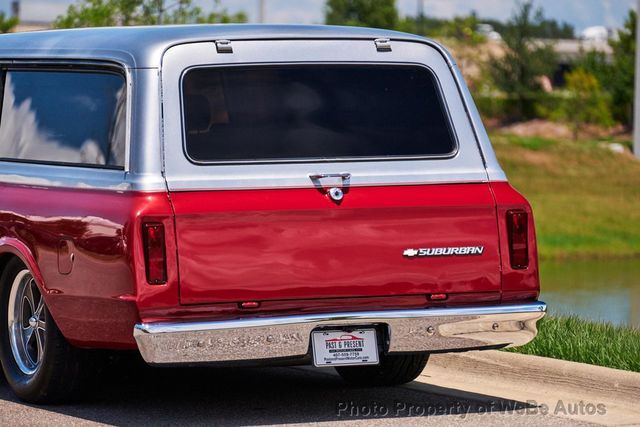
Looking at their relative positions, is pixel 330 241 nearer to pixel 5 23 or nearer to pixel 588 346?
pixel 588 346

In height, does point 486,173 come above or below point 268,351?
above

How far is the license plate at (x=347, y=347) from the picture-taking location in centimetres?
725

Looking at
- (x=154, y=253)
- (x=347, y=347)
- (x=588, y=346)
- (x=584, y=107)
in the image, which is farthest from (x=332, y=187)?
(x=584, y=107)

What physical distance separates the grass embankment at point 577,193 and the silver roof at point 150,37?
15906mm

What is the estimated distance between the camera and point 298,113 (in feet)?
24.8

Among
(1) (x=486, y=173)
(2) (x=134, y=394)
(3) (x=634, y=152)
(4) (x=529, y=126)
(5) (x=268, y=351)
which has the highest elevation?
(1) (x=486, y=173)

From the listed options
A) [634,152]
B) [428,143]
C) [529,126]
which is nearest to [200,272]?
[428,143]

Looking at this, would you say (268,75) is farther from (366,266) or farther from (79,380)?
(79,380)

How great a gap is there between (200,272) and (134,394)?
1.55 m

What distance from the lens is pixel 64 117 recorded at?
314 inches

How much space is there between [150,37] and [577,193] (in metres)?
23.9

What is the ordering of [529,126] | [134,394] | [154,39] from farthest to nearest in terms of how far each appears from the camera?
[529,126] → [134,394] → [154,39]

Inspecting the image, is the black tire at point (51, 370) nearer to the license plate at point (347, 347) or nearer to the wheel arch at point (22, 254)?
the wheel arch at point (22, 254)

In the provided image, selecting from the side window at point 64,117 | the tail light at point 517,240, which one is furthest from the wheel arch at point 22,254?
the tail light at point 517,240
